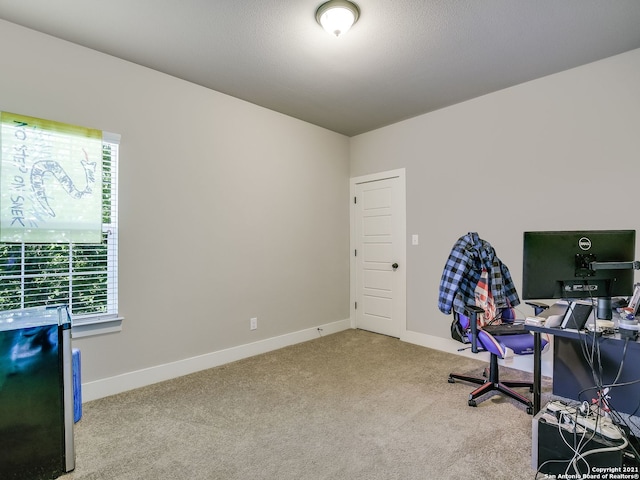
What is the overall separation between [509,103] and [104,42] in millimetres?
3519

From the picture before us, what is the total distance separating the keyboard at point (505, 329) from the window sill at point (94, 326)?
291 cm

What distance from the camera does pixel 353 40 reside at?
2.45 m

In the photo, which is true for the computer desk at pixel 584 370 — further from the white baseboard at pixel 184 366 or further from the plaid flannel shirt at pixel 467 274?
the white baseboard at pixel 184 366

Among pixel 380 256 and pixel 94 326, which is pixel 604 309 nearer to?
pixel 380 256

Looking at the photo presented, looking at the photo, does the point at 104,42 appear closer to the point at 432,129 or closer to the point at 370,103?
the point at 370,103

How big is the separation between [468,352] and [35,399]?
138 inches

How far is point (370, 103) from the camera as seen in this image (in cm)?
357

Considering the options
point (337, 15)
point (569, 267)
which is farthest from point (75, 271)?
point (569, 267)

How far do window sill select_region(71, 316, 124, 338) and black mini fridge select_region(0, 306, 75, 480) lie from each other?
729 mm

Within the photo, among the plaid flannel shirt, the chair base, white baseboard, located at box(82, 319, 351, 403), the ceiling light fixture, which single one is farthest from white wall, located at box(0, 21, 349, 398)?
the chair base

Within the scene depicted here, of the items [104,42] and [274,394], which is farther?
[274,394]

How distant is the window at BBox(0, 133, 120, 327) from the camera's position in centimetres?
230

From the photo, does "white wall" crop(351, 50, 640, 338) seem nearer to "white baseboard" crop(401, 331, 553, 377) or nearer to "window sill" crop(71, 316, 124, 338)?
"white baseboard" crop(401, 331, 553, 377)

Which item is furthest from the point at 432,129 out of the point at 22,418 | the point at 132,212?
the point at 22,418
